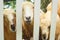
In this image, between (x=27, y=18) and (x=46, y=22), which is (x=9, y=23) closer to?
(x=27, y=18)

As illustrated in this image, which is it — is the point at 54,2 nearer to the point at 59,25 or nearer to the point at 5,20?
the point at 59,25

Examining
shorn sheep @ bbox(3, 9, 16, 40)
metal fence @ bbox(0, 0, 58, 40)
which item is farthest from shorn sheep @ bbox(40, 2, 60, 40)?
shorn sheep @ bbox(3, 9, 16, 40)

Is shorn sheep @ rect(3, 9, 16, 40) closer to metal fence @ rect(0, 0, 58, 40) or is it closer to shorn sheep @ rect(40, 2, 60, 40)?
metal fence @ rect(0, 0, 58, 40)

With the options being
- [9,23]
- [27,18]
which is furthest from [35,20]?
[9,23]

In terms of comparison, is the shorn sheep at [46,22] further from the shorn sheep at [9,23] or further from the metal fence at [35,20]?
the shorn sheep at [9,23]

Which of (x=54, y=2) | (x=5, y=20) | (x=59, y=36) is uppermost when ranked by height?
(x=54, y=2)

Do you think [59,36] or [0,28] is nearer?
[0,28]

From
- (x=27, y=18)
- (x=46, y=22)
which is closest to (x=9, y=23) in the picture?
(x=27, y=18)

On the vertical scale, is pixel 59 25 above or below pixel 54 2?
below

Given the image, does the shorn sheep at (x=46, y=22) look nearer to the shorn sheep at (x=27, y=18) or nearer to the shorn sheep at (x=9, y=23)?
the shorn sheep at (x=27, y=18)

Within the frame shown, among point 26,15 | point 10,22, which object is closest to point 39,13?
point 26,15

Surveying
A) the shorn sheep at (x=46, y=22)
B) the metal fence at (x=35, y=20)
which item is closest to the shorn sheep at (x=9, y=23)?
the metal fence at (x=35, y=20)

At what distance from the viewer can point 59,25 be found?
1010 mm

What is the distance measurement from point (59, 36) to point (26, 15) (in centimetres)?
27
